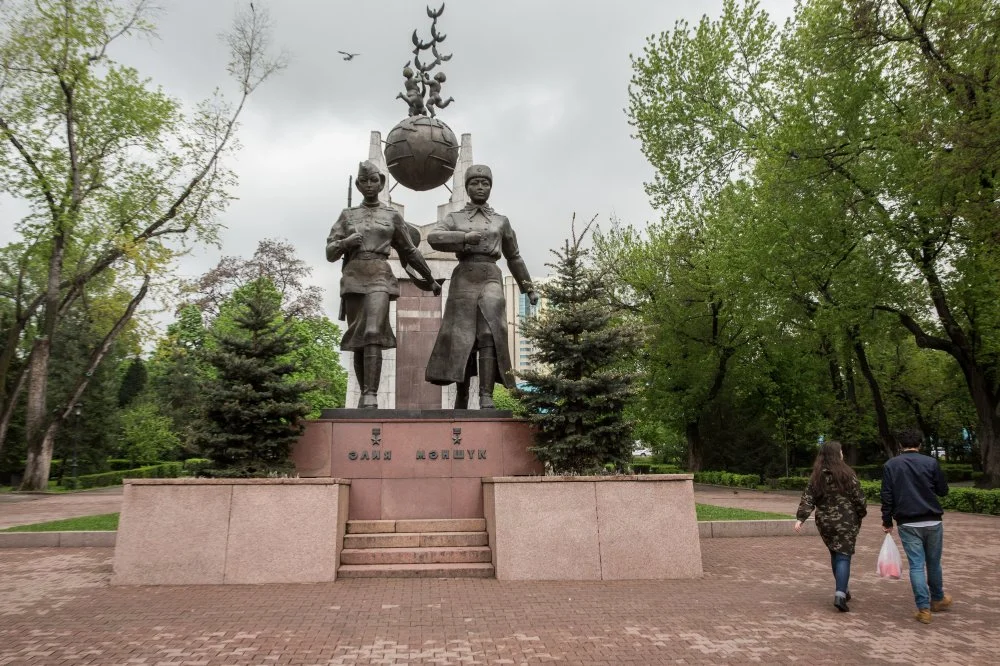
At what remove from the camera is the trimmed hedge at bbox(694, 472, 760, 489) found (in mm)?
27922

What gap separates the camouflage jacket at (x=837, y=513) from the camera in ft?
21.4

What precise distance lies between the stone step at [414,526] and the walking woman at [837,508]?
4.10m

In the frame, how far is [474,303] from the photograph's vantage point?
1041 cm

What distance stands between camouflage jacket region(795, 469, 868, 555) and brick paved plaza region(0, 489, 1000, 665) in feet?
2.10

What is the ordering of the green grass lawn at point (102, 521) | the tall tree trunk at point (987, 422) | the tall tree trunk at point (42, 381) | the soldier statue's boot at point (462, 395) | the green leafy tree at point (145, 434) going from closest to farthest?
the soldier statue's boot at point (462, 395), the green grass lawn at point (102, 521), the tall tree trunk at point (987, 422), the tall tree trunk at point (42, 381), the green leafy tree at point (145, 434)

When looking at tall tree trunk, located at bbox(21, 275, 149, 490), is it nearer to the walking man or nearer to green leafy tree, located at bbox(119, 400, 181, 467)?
green leafy tree, located at bbox(119, 400, 181, 467)

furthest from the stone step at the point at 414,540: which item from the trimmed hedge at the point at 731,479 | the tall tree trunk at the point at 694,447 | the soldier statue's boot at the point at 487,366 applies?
the tall tree trunk at the point at 694,447

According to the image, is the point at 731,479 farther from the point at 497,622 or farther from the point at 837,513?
the point at 497,622

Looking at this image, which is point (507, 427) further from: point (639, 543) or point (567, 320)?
point (639, 543)

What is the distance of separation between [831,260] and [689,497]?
15606mm

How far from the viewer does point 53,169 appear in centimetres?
2295

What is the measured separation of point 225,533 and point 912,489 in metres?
7.03

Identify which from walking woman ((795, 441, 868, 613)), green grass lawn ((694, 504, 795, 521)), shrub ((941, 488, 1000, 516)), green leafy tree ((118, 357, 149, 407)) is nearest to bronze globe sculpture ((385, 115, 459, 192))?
walking woman ((795, 441, 868, 613))

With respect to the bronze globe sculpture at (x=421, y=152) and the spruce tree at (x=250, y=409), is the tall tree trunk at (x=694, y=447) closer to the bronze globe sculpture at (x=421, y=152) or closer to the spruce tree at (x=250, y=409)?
the bronze globe sculpture at (x=421, y=152)
